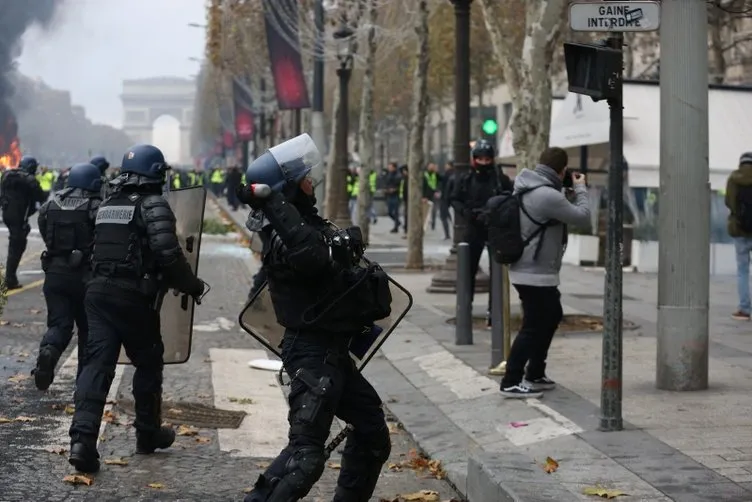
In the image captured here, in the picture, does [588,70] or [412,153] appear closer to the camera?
[588,70]

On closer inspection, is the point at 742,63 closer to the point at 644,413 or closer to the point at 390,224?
the point at 390,224

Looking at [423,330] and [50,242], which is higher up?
[50,242]

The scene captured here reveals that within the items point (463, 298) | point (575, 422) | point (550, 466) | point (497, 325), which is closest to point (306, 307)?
point (550, 466)

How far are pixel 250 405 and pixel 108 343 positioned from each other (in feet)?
8.13

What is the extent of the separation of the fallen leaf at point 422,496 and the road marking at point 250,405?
1261 mm

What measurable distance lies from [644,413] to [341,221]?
64.9ft

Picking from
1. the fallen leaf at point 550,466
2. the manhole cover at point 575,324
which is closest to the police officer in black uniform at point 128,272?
the fallen leaf at point 550,466

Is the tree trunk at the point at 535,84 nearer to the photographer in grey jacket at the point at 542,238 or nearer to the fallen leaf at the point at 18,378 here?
the photographer in grey jacket at the point at 542,238

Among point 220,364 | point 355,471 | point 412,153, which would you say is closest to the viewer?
point 355,471

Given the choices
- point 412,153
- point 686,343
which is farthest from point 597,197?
point 686,343

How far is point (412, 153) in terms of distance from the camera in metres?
23.9

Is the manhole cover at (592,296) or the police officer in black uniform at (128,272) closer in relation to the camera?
the police officer in black uniform at (128,272)

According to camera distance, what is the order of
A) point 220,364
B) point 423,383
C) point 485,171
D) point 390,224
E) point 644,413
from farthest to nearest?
1. point 390,224
2. point 485,171
3. point 220,364
4. point 423,383
5. point 644,413

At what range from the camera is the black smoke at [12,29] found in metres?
28.0
